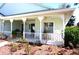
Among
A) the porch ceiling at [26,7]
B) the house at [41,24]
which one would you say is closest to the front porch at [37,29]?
the house at [41,24]

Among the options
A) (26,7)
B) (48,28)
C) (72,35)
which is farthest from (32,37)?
(72,35)

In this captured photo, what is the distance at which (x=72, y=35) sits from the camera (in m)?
3.13

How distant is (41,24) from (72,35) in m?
0.46

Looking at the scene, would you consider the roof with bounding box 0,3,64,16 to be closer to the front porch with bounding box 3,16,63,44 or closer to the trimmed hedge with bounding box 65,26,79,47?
the front porch with bounding box 3,16,63,44

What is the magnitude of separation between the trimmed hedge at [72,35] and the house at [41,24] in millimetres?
69

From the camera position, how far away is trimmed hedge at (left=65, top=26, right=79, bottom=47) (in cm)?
312

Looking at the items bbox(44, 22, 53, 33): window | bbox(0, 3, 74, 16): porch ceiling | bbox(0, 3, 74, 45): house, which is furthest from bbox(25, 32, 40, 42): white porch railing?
bbox(0, 3, 74, 16): porch ceiling

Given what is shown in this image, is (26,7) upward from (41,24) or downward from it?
upward

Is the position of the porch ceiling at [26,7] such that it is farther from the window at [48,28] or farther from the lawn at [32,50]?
the lawn at [32,50]

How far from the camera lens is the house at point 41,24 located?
3117mm

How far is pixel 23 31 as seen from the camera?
10.4ft

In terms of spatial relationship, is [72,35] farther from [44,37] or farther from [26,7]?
[26,7]

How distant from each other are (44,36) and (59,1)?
535 millimetres

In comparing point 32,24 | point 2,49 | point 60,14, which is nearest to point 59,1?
point 60,14
